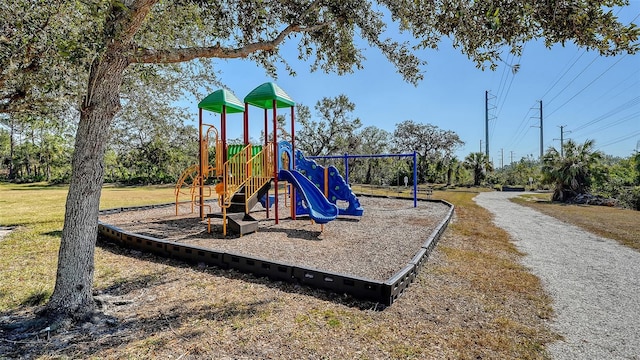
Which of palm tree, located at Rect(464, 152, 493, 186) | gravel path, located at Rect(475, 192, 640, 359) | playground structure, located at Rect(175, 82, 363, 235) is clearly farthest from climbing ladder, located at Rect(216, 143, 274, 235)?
palm tree, located at Rect(464, 152, 493, 186)

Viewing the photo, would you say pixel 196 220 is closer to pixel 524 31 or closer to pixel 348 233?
pixel 348 233

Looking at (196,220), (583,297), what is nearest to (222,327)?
(583,297)

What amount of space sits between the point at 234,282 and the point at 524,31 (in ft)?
13.5

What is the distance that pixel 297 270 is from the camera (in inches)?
163

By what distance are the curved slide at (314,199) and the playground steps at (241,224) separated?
1322 mm

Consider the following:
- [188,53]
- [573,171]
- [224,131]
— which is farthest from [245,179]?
[573,171]

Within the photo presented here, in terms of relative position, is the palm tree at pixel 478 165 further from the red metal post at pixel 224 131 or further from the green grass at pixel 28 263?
the green grass at pixel 28 263

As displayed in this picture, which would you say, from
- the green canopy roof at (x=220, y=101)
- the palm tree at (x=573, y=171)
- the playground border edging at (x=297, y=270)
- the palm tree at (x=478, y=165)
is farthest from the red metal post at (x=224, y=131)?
the palm tree at (x=478, y=165)

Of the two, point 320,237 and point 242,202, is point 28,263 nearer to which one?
point 242,202

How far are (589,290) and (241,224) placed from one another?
583 cm

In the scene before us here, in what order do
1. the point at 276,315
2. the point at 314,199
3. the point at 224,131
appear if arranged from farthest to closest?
the point at 224,131
the point at 314,199
the point at 276,315

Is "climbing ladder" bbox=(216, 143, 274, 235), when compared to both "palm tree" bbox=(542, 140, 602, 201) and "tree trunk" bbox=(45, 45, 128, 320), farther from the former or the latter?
"palm tree" bbox=(542, 140, 602, 201)

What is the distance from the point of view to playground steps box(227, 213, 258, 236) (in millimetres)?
6852

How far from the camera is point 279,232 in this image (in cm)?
729
